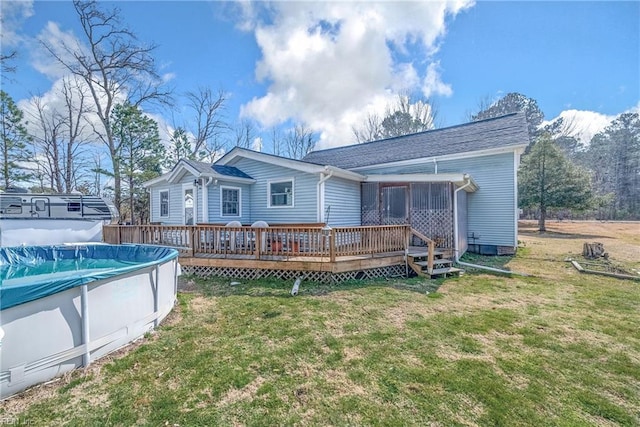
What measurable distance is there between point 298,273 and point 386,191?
5349 millimetres

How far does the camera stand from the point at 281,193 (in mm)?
10328

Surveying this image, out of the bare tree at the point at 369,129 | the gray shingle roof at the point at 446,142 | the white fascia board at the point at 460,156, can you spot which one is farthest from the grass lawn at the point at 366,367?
the bare tree at the point at 369,129

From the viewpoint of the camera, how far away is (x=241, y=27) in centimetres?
1286

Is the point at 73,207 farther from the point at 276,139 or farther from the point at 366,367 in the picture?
the point at 276,139

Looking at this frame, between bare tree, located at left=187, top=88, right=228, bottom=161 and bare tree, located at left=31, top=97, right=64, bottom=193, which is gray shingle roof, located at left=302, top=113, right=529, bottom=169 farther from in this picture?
bare tree, located at left=31, top=97, right=64, bottom=193

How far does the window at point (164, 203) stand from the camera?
40.3ft

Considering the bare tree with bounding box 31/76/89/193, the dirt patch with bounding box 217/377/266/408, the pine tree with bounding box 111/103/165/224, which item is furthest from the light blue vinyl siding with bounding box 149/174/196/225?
the bare tree with bounding box 31/76/89/193

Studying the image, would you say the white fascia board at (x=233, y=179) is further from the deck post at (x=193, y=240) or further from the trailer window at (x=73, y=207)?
the trailer window at (x=73, y=207)

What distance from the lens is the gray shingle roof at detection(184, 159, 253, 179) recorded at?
10000 millimetres

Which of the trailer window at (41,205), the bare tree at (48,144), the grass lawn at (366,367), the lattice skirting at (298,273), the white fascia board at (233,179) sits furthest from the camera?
the bare tree at (48,144)

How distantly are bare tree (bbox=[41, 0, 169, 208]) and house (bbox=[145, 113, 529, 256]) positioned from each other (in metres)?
10.5

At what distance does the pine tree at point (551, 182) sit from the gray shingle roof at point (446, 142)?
434 inches

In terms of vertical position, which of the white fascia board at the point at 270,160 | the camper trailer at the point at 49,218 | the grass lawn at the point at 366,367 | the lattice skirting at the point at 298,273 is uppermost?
the white fascia board at the point at 270,160

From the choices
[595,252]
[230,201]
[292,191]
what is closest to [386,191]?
[292,191]
